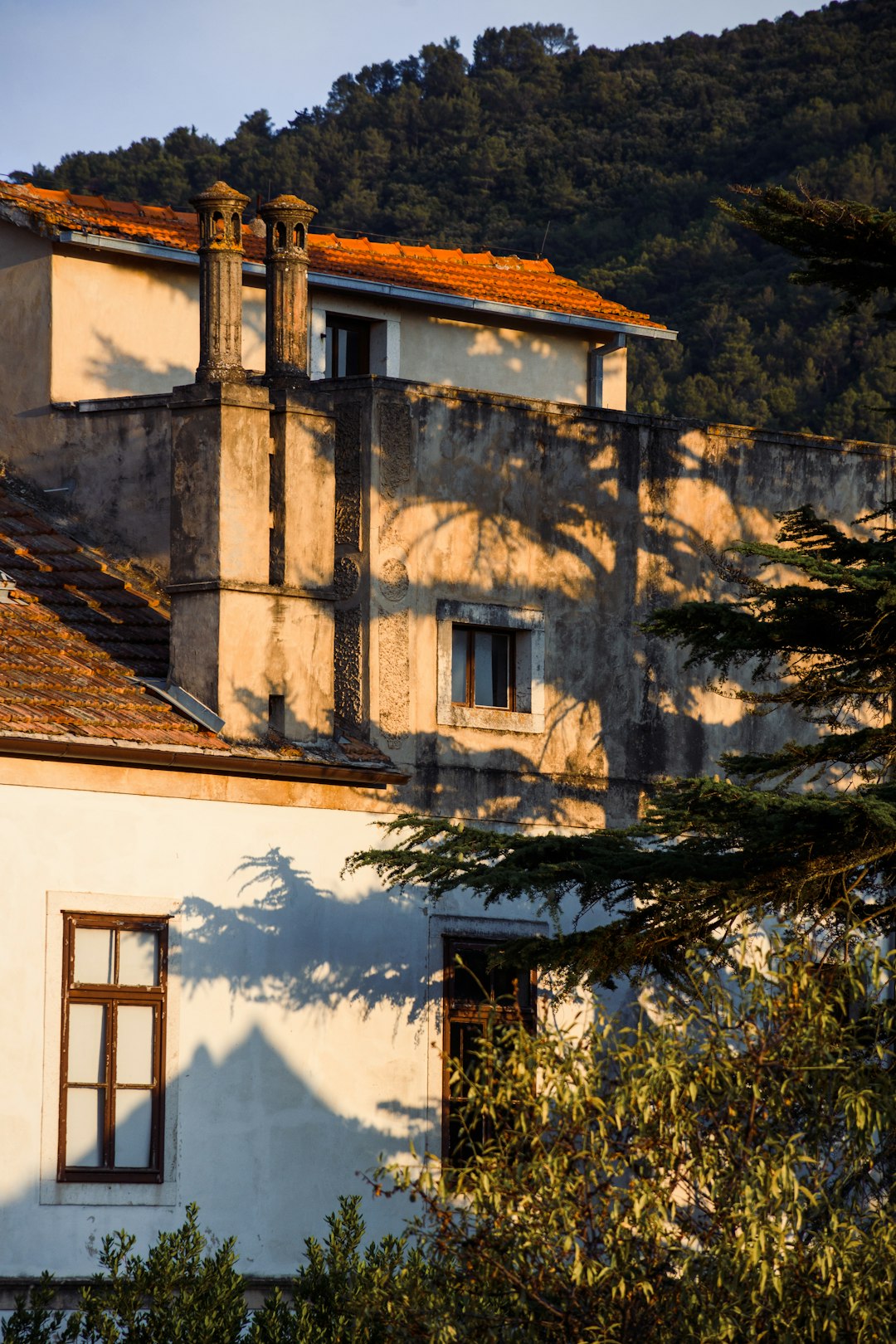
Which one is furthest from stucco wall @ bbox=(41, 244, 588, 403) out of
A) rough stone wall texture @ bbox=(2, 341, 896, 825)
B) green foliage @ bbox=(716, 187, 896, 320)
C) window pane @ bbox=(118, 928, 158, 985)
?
green foliage @ bbox=(716, 187, 896, 320)

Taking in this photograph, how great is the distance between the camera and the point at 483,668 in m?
19.2

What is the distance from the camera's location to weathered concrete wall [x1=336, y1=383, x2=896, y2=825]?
18594 millimetres

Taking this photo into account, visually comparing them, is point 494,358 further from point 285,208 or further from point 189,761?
point 189,761

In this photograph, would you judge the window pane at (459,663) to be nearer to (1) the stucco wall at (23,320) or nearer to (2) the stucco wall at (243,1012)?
(2) the stucco wall at (243,1012)

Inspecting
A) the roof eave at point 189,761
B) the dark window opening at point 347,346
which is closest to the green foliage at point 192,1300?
the roof eave at point 189,761

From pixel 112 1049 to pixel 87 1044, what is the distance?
0.59 feet

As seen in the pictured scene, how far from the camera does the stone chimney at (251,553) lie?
57.9 ft

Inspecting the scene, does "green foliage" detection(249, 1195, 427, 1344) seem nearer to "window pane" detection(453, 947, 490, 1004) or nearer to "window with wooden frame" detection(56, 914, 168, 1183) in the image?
"window with wooden frame" detection(56, 914, 168, 1183)

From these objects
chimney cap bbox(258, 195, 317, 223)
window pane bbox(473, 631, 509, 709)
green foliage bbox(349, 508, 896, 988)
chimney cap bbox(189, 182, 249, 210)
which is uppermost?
chimney cap bbox(258, 195, 317, 223)

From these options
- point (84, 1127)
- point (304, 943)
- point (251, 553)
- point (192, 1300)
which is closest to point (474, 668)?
point (251, 553)

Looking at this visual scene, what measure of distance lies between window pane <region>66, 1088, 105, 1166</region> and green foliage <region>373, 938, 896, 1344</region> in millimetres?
5196

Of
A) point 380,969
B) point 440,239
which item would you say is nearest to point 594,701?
point 380,969

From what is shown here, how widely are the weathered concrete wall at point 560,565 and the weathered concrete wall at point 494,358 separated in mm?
4872

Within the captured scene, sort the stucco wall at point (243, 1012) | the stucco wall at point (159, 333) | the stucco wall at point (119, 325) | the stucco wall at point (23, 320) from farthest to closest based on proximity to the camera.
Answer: the stucco wall at point (159, 333)
the stucco wall at point (119, 325)
the stucco wall at point (23, 320)
the stucco wall at point (243, 1012)
